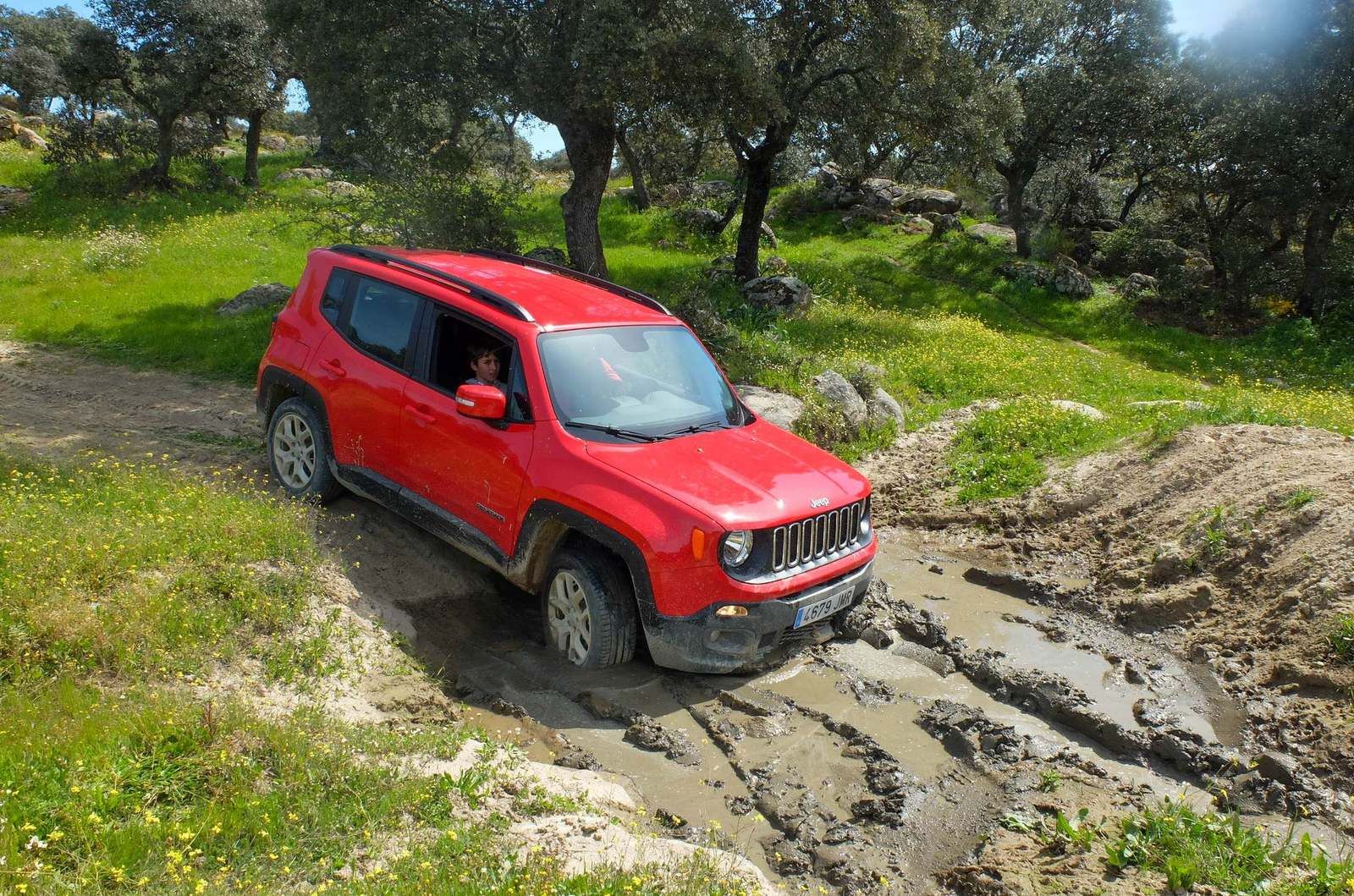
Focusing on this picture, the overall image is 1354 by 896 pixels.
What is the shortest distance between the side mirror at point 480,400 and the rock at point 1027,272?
19943mm

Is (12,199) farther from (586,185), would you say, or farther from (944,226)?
(944,226)

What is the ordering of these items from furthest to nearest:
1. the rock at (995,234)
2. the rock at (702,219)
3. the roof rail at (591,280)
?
the rock at (995,234)
the rock at (702,219)
the roof rail at (591,280)

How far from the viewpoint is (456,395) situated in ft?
18.3

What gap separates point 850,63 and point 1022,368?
253 inches

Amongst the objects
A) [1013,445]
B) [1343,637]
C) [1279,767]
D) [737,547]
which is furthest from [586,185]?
[1279,767]

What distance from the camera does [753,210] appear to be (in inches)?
715

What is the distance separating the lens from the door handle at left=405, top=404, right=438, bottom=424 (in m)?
5.86

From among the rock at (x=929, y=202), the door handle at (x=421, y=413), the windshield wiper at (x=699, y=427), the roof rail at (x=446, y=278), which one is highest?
the rock at (x=929, y=202)

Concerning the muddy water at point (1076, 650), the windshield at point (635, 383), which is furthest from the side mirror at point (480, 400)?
the muddy water at point (1076, 650)

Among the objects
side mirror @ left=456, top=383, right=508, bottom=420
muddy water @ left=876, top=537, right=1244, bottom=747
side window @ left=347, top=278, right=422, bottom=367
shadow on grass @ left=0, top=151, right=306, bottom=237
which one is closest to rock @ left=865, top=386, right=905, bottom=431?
muddy water @ left=876, top=537, right=1244, bottom=747

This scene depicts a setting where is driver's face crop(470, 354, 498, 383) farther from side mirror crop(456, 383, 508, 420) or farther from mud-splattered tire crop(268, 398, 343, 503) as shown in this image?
mud-splattered tire crop(268, 398, 343, 503)

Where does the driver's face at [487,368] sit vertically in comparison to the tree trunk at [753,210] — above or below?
below

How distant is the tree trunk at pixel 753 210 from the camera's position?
58.5ft

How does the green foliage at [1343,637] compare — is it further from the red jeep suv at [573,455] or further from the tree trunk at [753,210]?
the tree trunk at [753,210]
